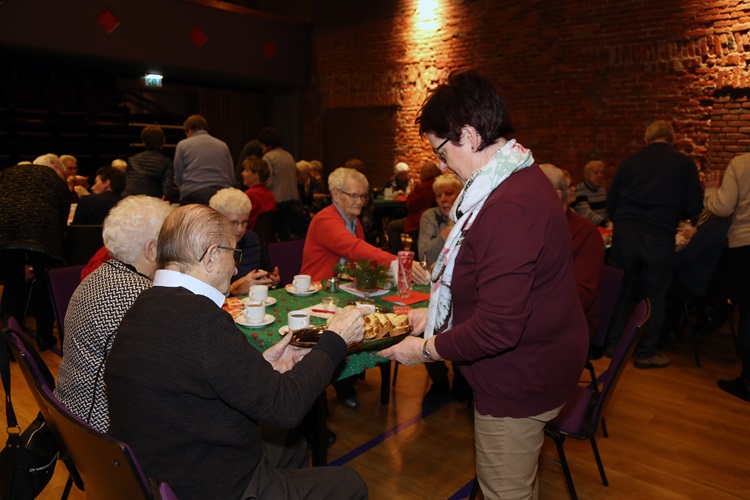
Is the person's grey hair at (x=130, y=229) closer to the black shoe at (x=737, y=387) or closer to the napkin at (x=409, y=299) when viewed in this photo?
the napkin at (x=409, y=299)

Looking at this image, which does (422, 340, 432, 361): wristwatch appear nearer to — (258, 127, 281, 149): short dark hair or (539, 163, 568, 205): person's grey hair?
(539, 163, 568, 205): person's grey hair

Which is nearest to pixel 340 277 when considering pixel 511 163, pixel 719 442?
pixel 511 163

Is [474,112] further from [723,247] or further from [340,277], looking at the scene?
[723,247]

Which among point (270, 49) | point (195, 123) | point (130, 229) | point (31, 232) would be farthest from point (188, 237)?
point (270, 49)

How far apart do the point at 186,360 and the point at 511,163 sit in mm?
999

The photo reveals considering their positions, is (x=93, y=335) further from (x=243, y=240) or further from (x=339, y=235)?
(x=243, y=240)

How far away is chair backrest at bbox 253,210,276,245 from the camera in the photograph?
17.9ft

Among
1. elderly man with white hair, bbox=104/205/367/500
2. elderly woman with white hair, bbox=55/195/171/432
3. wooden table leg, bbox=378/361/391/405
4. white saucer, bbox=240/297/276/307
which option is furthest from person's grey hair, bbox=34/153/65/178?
elderly man with white hair, bbox=104/205/367/500

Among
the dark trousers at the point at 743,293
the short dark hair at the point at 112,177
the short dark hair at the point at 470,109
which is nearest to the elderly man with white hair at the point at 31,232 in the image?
the short dark hair at the point at 112,177

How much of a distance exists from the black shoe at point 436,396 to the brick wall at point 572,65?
500 centimetres

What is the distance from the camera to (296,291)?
288cm

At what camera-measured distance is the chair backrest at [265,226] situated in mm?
5455

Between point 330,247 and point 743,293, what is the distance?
2906 millimetres

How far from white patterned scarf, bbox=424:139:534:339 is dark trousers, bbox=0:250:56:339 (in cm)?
361
